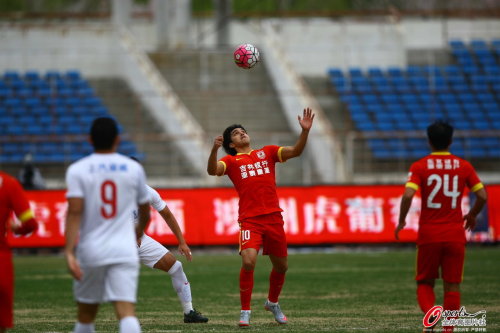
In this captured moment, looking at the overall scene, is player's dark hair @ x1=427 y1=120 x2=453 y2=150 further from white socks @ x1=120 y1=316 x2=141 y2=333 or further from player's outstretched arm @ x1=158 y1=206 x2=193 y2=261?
white socks @ x1=120 y1=316 x2=141 y2=333

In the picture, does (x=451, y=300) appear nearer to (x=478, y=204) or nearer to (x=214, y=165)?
(x=478, y=204)

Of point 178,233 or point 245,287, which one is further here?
point 245,287

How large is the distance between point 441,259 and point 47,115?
24.2m

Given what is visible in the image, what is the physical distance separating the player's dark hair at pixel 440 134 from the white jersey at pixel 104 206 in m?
3.40

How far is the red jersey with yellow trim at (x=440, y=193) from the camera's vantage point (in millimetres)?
9398

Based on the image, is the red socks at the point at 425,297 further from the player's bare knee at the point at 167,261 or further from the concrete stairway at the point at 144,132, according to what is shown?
the concrete stairway at the point at 144,132

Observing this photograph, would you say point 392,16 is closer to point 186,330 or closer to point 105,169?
point 186,330

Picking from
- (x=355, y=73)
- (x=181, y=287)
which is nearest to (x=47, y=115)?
(x=355, y=73)

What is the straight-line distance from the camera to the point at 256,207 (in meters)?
11.3

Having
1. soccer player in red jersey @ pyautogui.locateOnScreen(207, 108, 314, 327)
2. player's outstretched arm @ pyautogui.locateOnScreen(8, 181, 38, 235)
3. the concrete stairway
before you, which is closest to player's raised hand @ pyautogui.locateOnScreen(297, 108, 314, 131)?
soccer player in red jersey @ pyautogui.locateOnScreen(207, 108, 314, 327)

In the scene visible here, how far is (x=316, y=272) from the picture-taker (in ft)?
61.2

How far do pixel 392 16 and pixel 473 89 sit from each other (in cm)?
617

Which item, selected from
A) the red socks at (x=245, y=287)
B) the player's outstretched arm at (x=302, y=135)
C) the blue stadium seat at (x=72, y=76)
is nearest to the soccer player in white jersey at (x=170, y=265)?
the red socks at (x=245, y=287)

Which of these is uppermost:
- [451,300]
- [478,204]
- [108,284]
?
[478,204]
